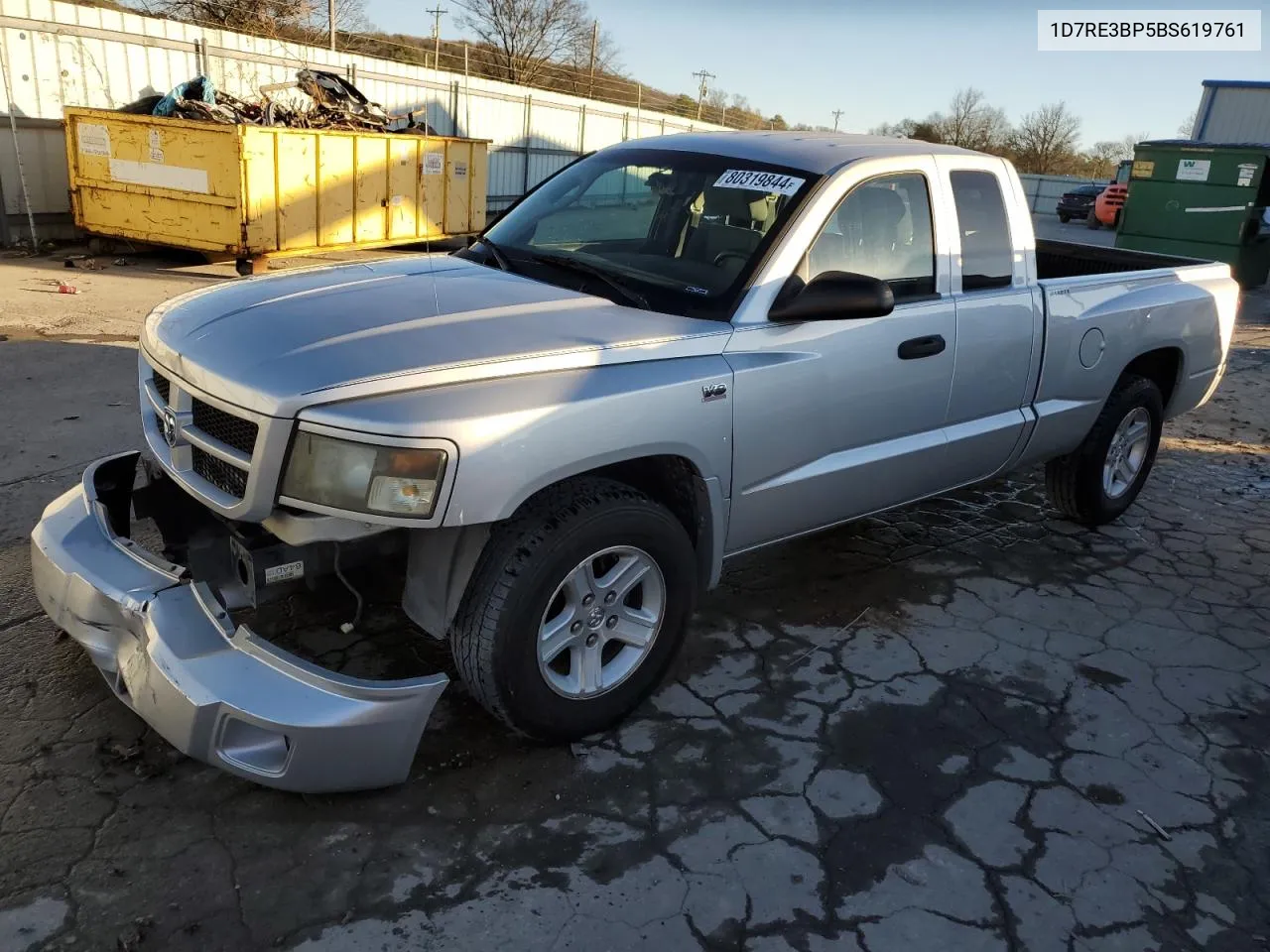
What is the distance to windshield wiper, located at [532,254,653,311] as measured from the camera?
3.25 metres

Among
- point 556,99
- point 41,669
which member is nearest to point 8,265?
point 41,669

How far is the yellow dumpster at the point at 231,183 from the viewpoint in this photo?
35.5 feet

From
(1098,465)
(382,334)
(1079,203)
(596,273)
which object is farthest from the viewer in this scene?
(1079,203)

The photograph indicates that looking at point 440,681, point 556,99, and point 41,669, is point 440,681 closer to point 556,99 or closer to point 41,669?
point 41,669

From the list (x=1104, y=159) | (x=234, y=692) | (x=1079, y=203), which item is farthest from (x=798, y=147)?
(x=1104, y=159)

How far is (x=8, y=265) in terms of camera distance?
1111cm

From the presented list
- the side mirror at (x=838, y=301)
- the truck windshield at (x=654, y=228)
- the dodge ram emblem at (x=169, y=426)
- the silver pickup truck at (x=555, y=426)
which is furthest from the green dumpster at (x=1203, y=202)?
the dodge ram emblem at (x=169, y=426)

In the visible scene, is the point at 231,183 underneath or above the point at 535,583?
above

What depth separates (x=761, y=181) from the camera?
354 centimetres

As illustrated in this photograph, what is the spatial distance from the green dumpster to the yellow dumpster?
11.0 metres

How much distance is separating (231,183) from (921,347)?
367 inches

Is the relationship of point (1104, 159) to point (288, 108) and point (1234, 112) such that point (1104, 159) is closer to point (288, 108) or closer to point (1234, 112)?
point (1234, 112)

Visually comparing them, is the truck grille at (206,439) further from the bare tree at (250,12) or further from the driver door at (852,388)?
the bare tree at (250,12)

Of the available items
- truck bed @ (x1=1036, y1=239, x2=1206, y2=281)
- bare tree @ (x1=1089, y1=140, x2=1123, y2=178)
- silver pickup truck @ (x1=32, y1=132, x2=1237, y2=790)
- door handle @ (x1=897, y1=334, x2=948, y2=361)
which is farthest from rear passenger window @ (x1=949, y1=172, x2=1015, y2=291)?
bare tree @ (x1=1089, y1=140, x2=1123, y2=178)
